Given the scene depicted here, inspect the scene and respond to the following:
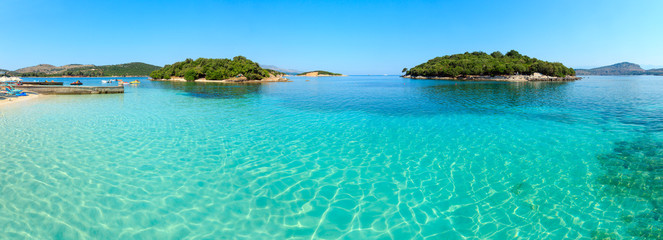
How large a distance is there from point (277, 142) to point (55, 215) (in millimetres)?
7466

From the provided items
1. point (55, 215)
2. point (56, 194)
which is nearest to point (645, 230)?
point (55, 215)

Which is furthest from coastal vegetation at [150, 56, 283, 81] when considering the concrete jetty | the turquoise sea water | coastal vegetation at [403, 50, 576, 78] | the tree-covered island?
the turquoise sea water

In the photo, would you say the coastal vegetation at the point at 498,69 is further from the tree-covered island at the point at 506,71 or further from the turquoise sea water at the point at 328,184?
the turquoise sea water at the point at 328,184

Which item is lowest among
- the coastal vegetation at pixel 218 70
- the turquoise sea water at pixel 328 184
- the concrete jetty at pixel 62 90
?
the turquoise sea water at pixel 328 184

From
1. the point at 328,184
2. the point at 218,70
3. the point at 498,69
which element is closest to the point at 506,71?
the point at 498,69

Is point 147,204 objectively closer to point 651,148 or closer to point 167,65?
point 651,148

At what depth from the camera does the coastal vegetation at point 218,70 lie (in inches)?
3794

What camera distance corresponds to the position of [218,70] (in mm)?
97125

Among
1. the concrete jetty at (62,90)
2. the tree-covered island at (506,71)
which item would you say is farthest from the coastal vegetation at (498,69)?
the concrete jetty at (62,90)

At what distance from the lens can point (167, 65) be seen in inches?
5182

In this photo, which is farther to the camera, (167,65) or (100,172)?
(167,65)

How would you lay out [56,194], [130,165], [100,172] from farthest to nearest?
[130,165] → [100,172] → [56,194]

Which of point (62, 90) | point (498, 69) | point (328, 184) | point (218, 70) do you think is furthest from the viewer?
point (498, 69)

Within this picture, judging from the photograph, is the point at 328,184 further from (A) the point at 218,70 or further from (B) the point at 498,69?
(B) the point at 498,69
